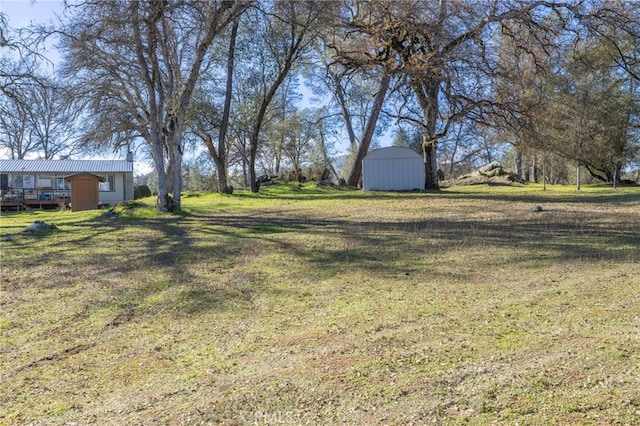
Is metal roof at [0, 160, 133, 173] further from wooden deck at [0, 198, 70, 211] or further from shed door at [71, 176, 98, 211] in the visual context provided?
shed door at [71, 176, 98, 211]

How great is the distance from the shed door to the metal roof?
27.6 ft

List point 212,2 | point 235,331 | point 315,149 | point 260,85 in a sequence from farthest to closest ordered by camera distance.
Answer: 1. point 315,149
2. point 260,85
3. point 212,2
4. point 235,331

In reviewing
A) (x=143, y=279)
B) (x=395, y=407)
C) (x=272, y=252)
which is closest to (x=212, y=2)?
(x=272, y=252)

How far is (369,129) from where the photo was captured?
77.4ft

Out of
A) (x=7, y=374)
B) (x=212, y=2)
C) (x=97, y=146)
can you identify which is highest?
(x=212, y=2)

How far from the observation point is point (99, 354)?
3.99 meters

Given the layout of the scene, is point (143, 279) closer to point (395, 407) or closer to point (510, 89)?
point (395, 407)

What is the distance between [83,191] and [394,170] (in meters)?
15.4

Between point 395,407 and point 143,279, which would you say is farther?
point 143,279

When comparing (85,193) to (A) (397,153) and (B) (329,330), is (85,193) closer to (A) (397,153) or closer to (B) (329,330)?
(A) (397,153)

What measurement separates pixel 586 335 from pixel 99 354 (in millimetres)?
3919

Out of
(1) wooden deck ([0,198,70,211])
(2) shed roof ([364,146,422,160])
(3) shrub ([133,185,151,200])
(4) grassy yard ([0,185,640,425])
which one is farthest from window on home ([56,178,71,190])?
(4) grassy yard ([0,185,640,425])

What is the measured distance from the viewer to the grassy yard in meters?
2.91

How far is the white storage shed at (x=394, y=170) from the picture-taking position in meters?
22.3
